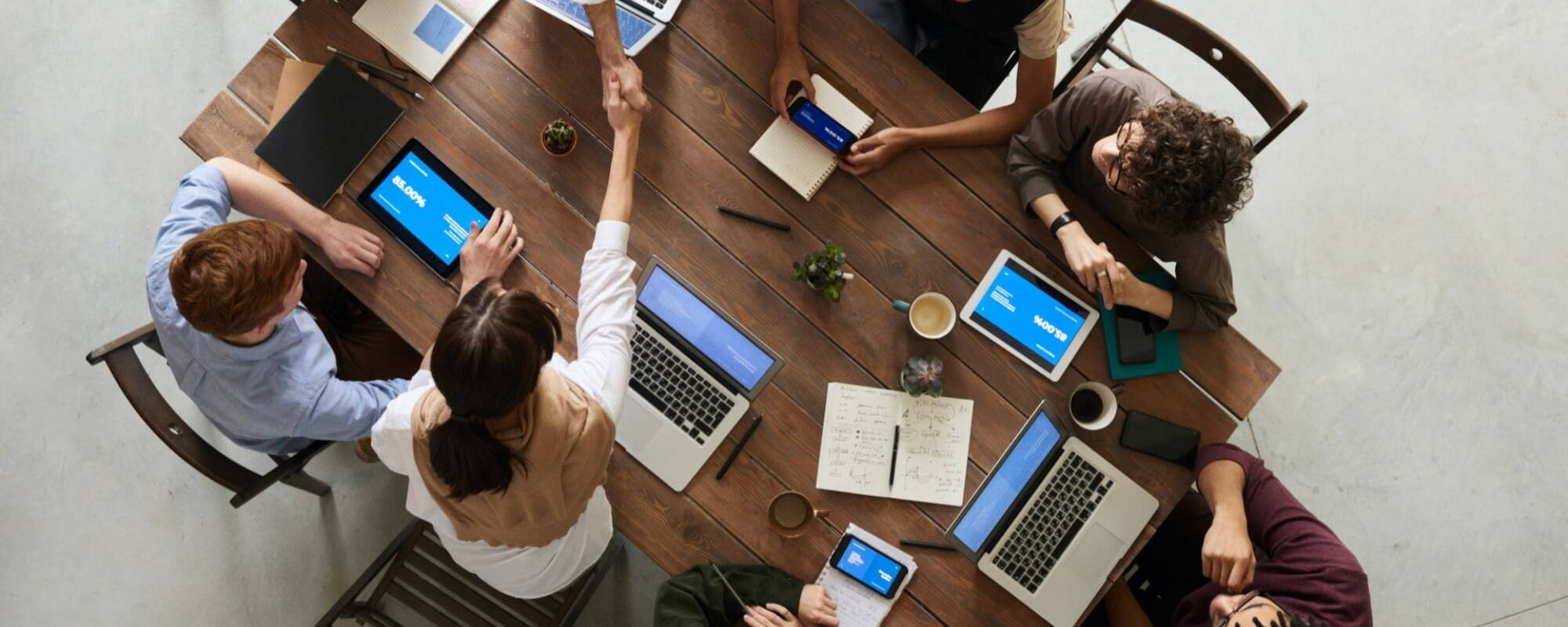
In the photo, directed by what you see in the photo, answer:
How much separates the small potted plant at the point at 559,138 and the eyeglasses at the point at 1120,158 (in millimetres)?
1174

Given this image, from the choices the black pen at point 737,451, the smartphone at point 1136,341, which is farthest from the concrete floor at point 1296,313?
the smartphone at point 1136,341

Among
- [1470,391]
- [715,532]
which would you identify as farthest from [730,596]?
[1470,391]

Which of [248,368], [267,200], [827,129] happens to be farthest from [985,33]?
[248,368]

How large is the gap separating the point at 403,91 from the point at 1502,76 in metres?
3.57

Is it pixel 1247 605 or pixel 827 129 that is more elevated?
pixel 827 129

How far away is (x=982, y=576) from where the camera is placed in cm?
195

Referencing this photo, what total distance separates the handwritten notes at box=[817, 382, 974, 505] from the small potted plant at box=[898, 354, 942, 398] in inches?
1.4

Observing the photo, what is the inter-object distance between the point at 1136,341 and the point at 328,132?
1864 millimetres

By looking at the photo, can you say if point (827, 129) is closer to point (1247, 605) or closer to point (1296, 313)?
point (1247, 605)

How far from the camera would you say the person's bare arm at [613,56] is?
6.33 feet

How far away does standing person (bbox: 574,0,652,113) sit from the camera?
193 cm

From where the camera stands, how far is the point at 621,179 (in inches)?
74.4

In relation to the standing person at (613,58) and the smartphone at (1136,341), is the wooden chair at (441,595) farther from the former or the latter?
the smartphone at (1136,341)

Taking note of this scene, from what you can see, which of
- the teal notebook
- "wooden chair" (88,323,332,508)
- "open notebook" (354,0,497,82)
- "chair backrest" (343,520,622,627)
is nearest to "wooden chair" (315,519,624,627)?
"chair backrest" (343,520,622,627)
